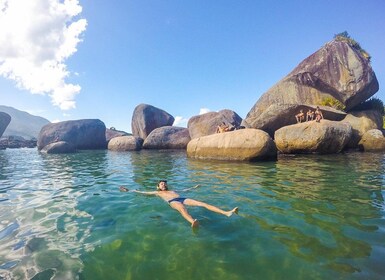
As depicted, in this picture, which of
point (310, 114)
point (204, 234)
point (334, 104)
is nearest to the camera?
point (204, 234)

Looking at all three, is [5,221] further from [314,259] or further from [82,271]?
[314,259]

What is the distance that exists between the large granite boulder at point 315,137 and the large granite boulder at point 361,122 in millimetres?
3956

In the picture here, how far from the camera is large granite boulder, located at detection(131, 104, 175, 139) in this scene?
112 feet

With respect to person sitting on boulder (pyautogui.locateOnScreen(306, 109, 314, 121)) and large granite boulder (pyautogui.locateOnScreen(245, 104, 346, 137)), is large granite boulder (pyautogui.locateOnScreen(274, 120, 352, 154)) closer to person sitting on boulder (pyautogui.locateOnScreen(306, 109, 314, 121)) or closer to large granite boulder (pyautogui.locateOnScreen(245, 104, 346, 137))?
person sitting on boulder (pyautogui.locateOnScreen(306, 109, 314, 121))

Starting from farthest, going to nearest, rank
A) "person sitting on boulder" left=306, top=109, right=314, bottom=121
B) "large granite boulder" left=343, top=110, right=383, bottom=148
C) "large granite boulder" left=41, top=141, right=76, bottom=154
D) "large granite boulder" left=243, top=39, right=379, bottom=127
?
1. "large granite boulder" left=41, top=141, right=76, bottom=154
2. "large granite boulder" left=243, top=39, right=379, bottom=127
3. "large granite boulder" left=343, top=110, right=383, bottom=148
4. "person sitting on boulder" left=306, top=109, right=314, bottom=121

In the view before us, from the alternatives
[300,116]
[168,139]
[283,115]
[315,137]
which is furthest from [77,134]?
[315,137]

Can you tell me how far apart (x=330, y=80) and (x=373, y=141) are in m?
6.97

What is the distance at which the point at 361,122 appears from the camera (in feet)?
71.2

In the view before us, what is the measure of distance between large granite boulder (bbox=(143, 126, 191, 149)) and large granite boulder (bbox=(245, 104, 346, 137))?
28.9 ft

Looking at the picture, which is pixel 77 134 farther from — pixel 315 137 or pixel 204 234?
pixel 204 234

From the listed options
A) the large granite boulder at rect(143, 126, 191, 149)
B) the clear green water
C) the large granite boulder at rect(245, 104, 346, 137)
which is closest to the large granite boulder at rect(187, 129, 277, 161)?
the clear green water

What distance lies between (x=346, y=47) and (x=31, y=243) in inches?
1084

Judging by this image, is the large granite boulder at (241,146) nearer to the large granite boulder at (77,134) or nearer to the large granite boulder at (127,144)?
the large granite boulder at (127,144)

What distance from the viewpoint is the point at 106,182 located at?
1041 centimetres
